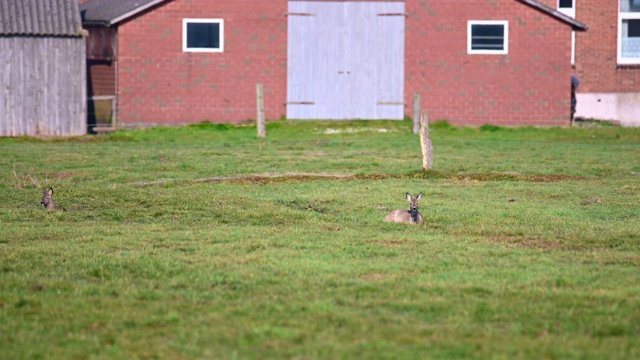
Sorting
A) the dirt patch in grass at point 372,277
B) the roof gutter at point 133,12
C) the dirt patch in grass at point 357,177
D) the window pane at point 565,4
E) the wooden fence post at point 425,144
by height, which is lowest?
the dirt patch in grass at point 372,277

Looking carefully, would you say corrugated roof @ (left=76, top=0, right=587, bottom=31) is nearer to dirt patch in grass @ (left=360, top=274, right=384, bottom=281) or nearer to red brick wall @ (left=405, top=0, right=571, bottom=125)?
red brick wall @ (left=405, top=0, right=571, bottom=125)

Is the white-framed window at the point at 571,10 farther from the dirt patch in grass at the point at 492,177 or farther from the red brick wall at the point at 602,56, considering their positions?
the dirt patch in grass at the point at 492,177

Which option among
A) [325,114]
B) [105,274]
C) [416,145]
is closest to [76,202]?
[105,274]

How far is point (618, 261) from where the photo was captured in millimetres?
11977

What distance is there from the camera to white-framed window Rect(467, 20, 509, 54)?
3569 centimetres

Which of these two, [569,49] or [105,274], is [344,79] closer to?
[569,49]

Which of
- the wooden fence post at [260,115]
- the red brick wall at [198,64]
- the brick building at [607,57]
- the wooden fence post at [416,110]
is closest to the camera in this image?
the wooden fence post at [260,115]

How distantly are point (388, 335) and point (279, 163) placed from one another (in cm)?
1481

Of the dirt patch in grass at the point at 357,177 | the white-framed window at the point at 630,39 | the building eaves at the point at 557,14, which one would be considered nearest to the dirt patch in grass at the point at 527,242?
the dirt patch in grass at the point at 357,177

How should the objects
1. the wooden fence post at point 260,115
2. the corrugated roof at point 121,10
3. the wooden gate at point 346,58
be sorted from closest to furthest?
the wooden fence post at point 260,115
the corrugated roof at point 121,10
the wooden gate at point 346,58

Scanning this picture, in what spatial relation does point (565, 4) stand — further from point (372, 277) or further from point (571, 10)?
point (372, 277)

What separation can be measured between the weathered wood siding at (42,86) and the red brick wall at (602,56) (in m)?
17.7

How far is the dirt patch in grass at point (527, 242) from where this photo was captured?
1308 cm

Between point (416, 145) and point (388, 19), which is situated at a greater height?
point (388, 19)
